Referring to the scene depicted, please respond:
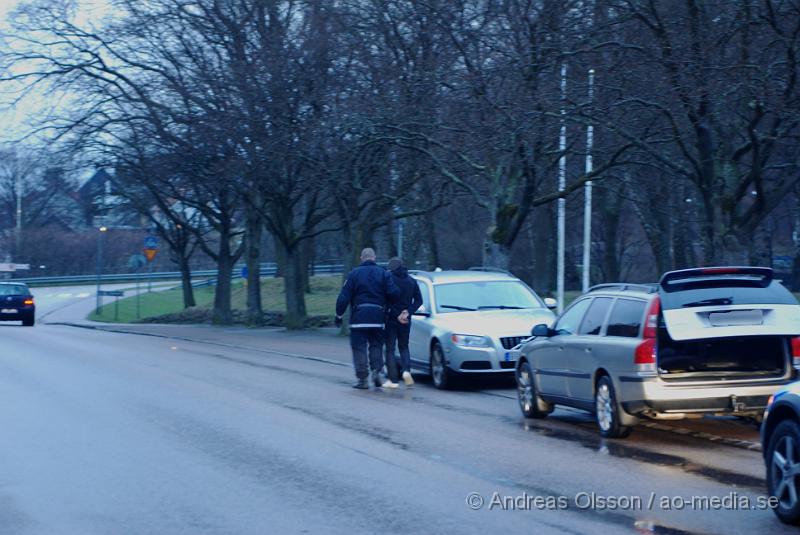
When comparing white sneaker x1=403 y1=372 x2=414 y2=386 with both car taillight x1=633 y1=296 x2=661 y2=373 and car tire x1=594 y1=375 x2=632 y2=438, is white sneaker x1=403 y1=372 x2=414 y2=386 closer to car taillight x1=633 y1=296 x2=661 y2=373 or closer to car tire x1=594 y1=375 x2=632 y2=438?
car tire x1=594 y1=375 x2=632 y2=438

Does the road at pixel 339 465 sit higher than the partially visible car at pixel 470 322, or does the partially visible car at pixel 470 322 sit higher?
the partially visible car at pixel 470 322

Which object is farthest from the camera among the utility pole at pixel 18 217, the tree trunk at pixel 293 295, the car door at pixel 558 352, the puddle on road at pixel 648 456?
the utility pole at pixel 18 217

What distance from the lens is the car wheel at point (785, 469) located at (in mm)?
6969

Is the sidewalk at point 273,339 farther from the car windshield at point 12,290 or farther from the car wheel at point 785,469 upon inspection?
the car wheel at point 785,469

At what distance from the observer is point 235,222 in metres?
44.9

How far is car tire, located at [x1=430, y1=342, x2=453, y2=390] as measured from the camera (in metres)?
16.0

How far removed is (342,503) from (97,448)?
3641 millimetres

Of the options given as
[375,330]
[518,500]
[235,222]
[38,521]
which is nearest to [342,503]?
[518,500]

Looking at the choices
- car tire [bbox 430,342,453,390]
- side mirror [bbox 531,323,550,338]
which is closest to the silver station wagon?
side mirror [bbox 531,323,550,338]

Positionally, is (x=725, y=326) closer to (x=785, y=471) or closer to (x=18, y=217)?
(x=785, y=471)

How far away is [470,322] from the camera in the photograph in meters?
16.2

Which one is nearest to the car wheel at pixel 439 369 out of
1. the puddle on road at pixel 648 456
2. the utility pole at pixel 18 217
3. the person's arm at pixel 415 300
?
the person's arm at pixel 415 300

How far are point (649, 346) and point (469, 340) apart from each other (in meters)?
5.60

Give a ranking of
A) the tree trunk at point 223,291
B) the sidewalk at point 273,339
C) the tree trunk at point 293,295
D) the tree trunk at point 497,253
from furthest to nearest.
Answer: the tree trunk at point 223,291 → the tree trunk at point 293,295 → the tree trunk at point 497,253 → the sidewalk at point 273,339
